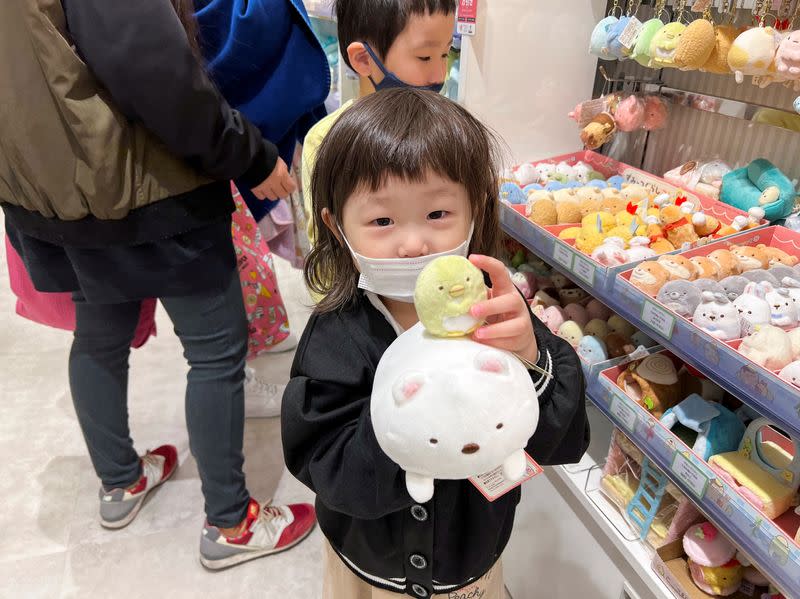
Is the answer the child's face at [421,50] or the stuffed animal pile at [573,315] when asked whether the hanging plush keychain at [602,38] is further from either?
the stuffed animal pile at [573,315]

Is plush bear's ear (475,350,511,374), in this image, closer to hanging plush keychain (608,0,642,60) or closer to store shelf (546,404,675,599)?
store shelf (546,404,675,599)

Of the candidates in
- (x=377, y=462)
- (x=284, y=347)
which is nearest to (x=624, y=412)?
(x=377, y=462)

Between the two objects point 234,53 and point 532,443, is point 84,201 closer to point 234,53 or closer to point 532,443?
point 234,53

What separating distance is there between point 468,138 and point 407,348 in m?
0.26

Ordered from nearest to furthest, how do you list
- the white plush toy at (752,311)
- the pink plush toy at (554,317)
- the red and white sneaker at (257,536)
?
the white plush toy at (752,311) → the pink plush toy at (554,317) → the red and white sneaker at (257,536)

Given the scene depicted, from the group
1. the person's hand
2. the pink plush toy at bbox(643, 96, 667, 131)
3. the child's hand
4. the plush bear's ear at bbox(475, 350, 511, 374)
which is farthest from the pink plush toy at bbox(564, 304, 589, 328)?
the plush bear's ear at bbox(475, 350, 511, 374)

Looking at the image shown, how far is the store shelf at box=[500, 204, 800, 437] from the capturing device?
0.83 m

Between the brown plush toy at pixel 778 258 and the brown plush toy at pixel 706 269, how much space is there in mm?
119

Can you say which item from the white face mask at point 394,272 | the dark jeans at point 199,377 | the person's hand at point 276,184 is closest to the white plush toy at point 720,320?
the white face mask at point 394,272

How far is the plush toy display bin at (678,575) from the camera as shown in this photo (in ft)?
3.40

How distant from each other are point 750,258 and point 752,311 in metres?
0.20

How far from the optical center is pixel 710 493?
96cm

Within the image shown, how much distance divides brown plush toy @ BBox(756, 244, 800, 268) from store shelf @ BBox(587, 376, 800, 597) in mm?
→ 380

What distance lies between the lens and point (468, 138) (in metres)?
0.72
